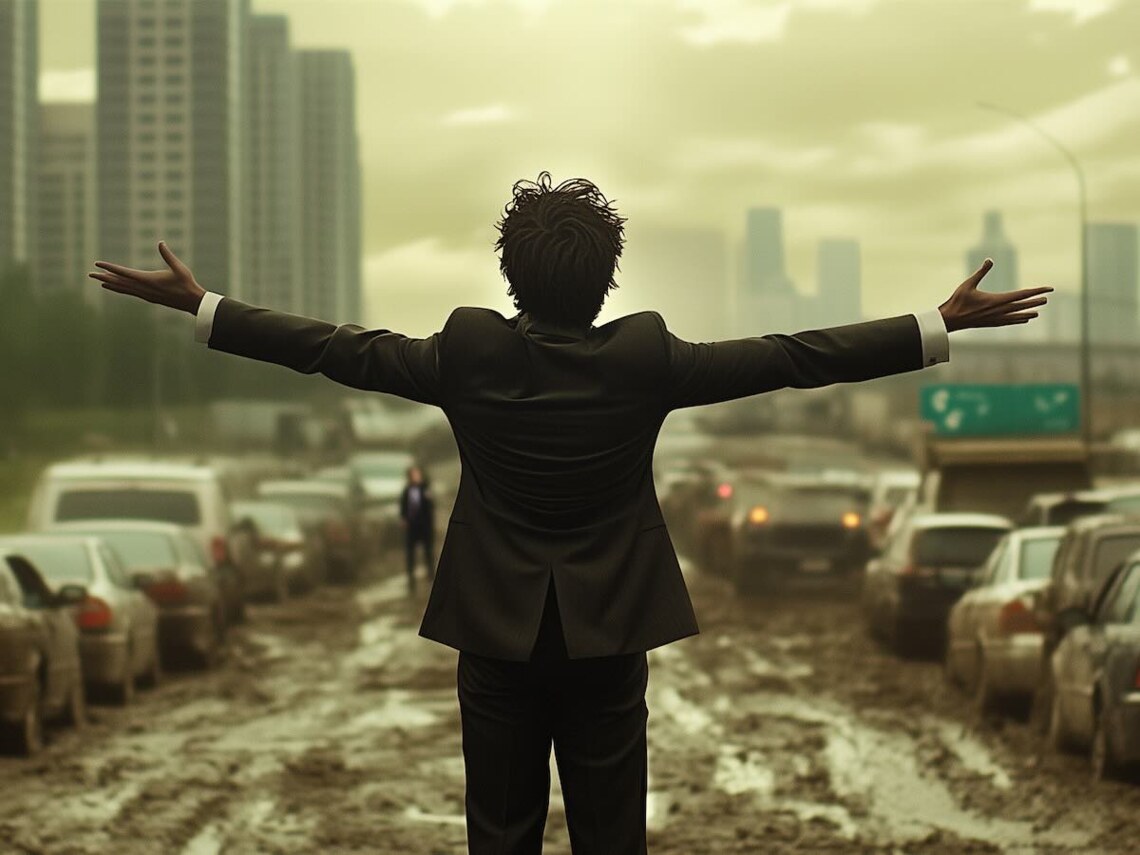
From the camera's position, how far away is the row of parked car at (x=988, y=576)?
11.0m

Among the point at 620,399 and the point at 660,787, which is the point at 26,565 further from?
the point at 620,399

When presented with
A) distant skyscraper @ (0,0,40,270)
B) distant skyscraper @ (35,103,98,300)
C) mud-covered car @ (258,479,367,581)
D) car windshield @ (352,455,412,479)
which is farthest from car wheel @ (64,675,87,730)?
distant skyscraper @ (35,103,98,300)

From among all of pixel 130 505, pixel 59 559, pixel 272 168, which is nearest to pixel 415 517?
pixel 130 505

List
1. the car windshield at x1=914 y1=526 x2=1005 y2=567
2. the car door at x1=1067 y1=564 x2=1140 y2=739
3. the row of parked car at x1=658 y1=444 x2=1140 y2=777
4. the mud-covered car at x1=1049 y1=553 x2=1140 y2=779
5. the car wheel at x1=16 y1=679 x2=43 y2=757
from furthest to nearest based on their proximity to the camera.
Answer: the car windshield at x1=914 y1=526 x2=1005 y2=567
the car wheel at x1=16 y1=679 x2=43 y2=757
the row of parked car at x1=658 y1=444 x2=1140 y2=777
the car door at x1=1067 y1=564 x2=1140 y2=739
the mud-covered car at x1=1049 y1=553 x2=1140 y2=779

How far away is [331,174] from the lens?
461ft

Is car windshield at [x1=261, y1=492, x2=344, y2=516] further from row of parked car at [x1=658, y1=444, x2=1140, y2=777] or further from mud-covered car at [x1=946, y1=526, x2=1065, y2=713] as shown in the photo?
mud-covered car at [x1=946, y1=526, x2=1065, y2=713]

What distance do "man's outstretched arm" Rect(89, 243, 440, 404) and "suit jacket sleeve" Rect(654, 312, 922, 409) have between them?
18.3 inches

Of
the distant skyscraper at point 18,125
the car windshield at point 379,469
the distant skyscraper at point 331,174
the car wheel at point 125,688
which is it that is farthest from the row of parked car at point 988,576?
the distant skyscraper at point 331,174

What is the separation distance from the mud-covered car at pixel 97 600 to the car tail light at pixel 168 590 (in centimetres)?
162

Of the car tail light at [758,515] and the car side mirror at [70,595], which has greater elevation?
the car side mirror at [70,595]

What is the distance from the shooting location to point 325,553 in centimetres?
3384

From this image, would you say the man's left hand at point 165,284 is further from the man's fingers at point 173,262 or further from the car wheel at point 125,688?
the car wheel at point 125,688

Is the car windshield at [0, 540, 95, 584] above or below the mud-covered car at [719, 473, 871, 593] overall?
above

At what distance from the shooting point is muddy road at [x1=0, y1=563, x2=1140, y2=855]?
30.9 ft
